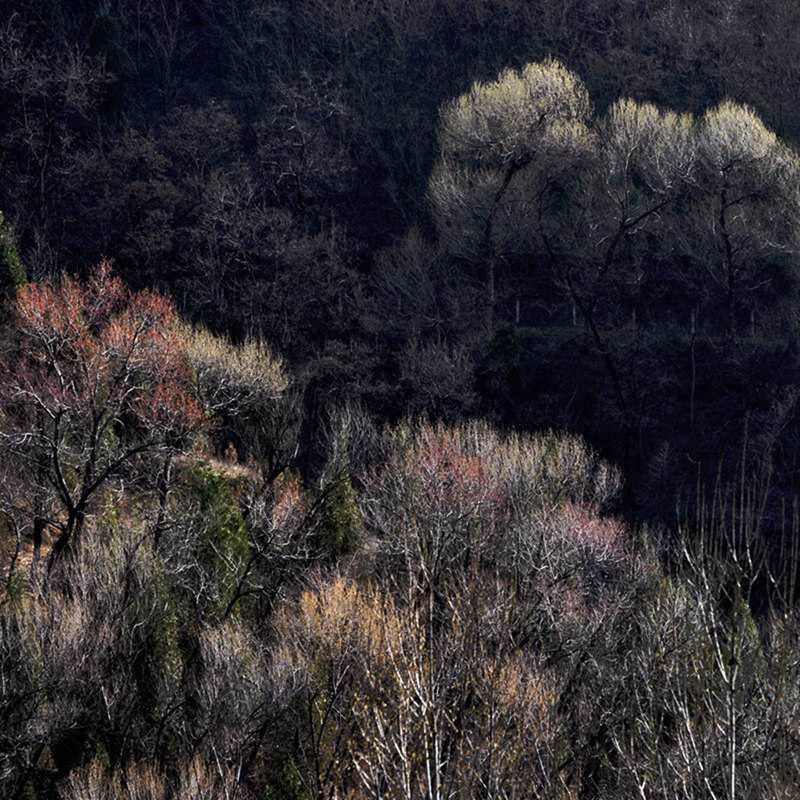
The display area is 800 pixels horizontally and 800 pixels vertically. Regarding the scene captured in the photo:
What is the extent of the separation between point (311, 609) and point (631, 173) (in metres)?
34.6

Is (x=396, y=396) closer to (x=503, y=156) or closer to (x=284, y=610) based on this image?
(x=503, y=156)

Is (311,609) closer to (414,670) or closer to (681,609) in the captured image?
(681,609)

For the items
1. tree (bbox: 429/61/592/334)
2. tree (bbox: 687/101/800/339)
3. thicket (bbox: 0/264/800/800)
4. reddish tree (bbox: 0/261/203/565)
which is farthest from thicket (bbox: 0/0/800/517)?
reddish tree (bbox: 0/261/203/565)

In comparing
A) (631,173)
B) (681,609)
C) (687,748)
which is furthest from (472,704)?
(631,173)

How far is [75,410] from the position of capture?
2592 cm

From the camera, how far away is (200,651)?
1005 inches

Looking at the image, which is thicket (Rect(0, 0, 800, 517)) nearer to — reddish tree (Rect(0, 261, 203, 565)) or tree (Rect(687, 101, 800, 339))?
tree (Rect(687, 101, 800, 339))

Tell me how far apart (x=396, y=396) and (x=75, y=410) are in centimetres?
2040

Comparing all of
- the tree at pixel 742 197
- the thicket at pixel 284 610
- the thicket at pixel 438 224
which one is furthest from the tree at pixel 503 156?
the thicket at pixel 284 610

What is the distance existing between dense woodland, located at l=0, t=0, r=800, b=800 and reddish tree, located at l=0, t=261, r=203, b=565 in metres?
0.21

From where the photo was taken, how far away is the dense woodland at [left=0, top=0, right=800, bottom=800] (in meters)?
17.7

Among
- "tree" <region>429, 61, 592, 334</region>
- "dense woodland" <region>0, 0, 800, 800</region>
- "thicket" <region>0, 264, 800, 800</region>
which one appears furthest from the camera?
"tree" <region>429, 61, 592, 334</region>

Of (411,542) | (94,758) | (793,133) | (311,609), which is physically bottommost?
(94,758)

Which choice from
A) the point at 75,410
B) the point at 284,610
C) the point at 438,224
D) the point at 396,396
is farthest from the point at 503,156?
the point at 75,410
